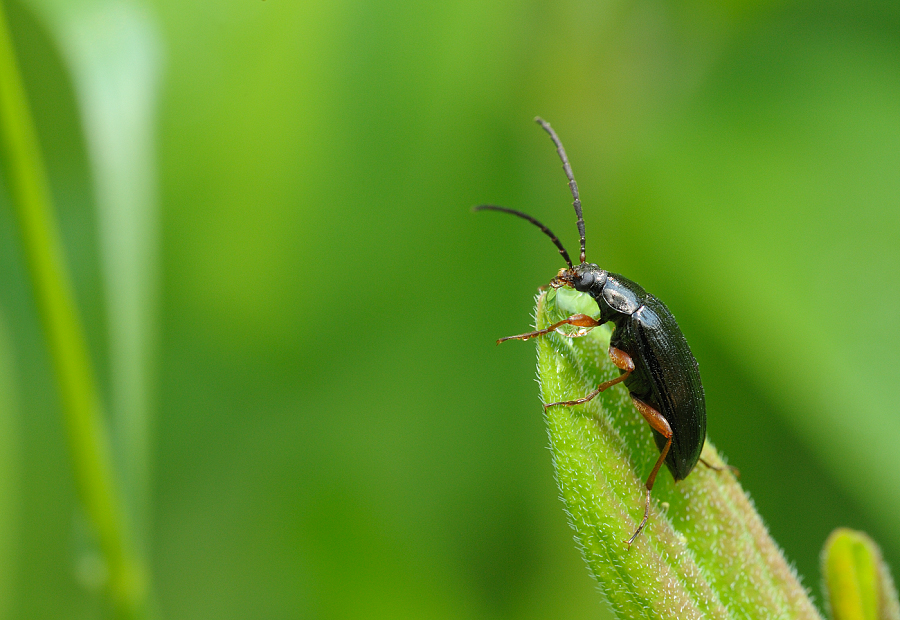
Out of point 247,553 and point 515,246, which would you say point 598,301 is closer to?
point 515,246

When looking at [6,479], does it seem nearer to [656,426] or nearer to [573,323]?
[573,323]

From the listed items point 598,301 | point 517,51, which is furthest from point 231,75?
point 598,301

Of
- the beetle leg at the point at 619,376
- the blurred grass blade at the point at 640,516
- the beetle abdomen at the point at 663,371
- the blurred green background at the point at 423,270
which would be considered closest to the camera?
the blurred grass blade at the point at 640,516

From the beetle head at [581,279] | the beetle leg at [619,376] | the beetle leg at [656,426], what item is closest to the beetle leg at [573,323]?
the beetle leg at [619,376]

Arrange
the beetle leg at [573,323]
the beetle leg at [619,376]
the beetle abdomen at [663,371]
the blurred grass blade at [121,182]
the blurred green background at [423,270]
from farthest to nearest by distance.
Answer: the blurred green background at [423,270], the blurred grass blade at [121,182], the beetle abdomen at [663,371], the beetle leg at [573,323], the beetle leg at [619,376]

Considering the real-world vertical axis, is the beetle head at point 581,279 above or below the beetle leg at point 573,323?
below

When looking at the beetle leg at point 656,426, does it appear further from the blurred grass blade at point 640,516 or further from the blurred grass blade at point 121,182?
the blurred grass blade at point 121,182

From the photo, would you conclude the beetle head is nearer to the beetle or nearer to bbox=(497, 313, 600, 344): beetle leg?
the beetle

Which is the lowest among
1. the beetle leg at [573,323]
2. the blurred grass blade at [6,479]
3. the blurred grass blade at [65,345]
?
the blurred grass blade at [6,479]

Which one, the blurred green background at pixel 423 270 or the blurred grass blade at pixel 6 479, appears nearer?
the blurred grass blade at pixel 6 479
